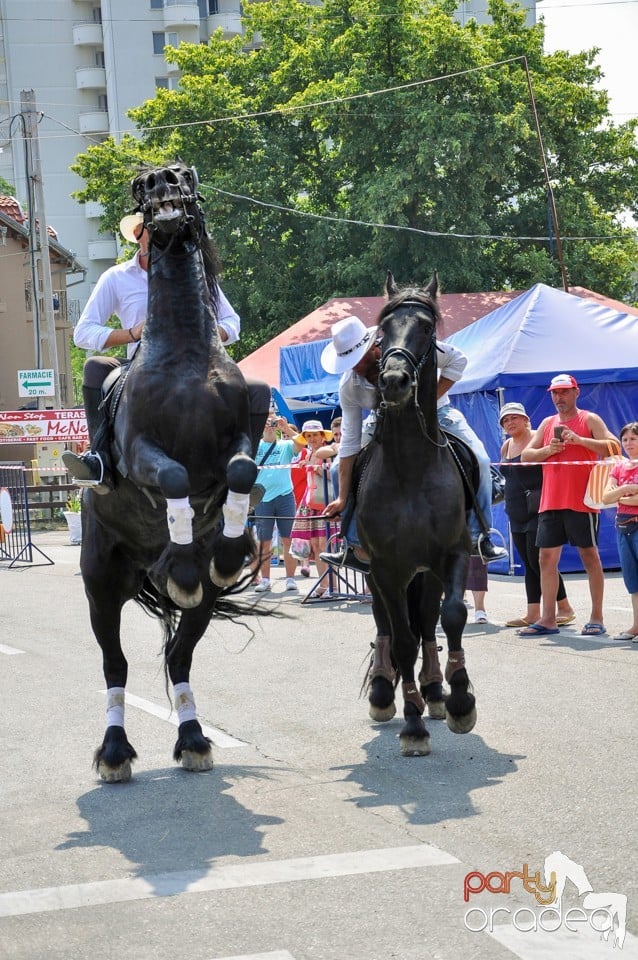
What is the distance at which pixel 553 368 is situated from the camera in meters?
16.6

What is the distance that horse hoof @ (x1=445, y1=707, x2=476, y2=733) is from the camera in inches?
264

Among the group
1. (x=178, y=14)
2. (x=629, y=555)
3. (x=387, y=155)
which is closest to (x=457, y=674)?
(x=629, y=555)

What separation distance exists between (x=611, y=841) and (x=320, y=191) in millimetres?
34534

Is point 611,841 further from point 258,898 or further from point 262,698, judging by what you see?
point 262,698

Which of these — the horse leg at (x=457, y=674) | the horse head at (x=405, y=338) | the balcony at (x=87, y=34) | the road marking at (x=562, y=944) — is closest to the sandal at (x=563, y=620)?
the horse leg at (x=457, y=674)

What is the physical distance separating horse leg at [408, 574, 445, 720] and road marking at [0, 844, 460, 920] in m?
2.66

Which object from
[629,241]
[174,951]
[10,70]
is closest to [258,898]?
[174,951]

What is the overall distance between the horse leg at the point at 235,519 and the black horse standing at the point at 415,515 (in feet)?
2.96

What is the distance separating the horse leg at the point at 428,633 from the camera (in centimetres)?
764

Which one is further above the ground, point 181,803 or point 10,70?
point 10,70

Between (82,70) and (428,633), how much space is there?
83.4 metres

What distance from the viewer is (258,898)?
14.9 ft

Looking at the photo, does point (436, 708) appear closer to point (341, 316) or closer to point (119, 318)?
point (119, 318)

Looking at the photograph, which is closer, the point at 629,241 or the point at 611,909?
the point at 611,909
